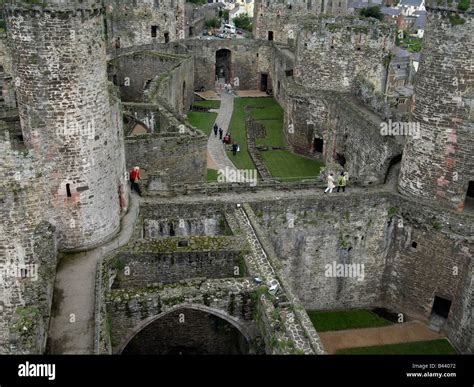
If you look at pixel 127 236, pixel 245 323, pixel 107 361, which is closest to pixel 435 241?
pixel 245 323

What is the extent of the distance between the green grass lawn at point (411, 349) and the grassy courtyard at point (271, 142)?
383 inches

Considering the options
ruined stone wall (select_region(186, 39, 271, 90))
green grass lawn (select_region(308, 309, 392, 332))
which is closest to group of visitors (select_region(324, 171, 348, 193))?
green grass lawn (select_region(308, 309, 392, 332))

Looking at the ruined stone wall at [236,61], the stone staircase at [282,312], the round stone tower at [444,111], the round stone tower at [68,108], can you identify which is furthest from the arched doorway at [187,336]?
the ruined stone wall at [236,61]

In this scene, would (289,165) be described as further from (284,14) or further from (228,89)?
(284,14)

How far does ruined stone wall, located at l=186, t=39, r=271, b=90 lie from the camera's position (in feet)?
170

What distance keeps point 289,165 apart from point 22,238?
2090 centimetres

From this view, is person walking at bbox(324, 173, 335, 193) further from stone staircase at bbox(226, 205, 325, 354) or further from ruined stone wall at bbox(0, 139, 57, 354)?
ruined stone wall at bbox(0, 139, 57, 354)

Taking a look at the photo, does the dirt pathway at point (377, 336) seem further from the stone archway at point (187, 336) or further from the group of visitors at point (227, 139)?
the group of visitors at point (227, 139)

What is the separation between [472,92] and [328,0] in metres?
34.9

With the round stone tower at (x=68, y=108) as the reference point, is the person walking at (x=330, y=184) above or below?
below

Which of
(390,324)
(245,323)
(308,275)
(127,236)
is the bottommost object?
(390,324)

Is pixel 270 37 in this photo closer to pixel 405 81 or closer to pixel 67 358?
pixel 405 81

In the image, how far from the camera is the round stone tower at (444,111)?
1950 cm

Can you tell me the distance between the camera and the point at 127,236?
19641mm
